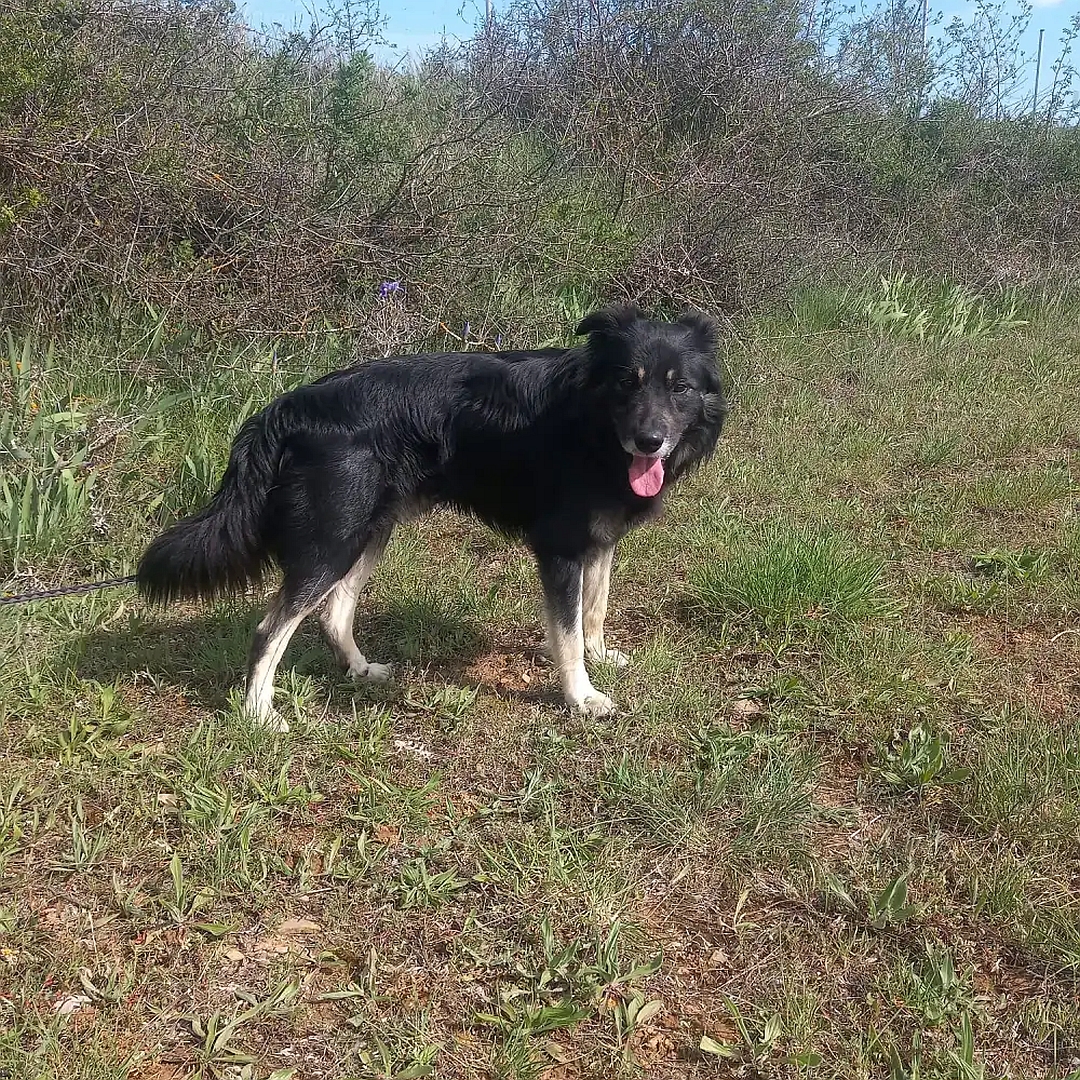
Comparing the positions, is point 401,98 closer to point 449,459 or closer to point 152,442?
point 152,442

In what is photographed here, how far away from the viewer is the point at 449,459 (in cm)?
308

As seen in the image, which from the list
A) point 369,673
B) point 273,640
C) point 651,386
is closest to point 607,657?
point 369,673

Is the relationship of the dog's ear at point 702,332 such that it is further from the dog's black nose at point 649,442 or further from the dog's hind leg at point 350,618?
the dog's hind leg at point 350,618

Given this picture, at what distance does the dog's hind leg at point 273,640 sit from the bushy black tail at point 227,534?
211mm

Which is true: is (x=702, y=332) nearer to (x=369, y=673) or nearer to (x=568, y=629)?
(x=568, y=629)

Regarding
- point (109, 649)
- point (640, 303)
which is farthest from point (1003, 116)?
point (109, 649)

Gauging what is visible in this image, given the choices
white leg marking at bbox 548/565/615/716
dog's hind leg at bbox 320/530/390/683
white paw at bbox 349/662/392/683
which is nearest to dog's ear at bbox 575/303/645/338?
white leg marking at bbox 548/565/615/716

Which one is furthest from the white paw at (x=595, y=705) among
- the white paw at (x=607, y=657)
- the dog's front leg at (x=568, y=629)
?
the white paw at (x=607, y=657)

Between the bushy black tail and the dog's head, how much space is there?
119 cm

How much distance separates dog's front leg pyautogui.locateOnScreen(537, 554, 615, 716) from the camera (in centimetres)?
311

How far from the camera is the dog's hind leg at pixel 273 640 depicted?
116 inches

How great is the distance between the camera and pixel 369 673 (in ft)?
11.2

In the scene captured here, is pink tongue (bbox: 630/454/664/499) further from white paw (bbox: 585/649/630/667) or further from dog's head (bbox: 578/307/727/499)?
white paw (bbox: 585/649/630/667)

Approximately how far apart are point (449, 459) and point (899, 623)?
2026 millimetres
